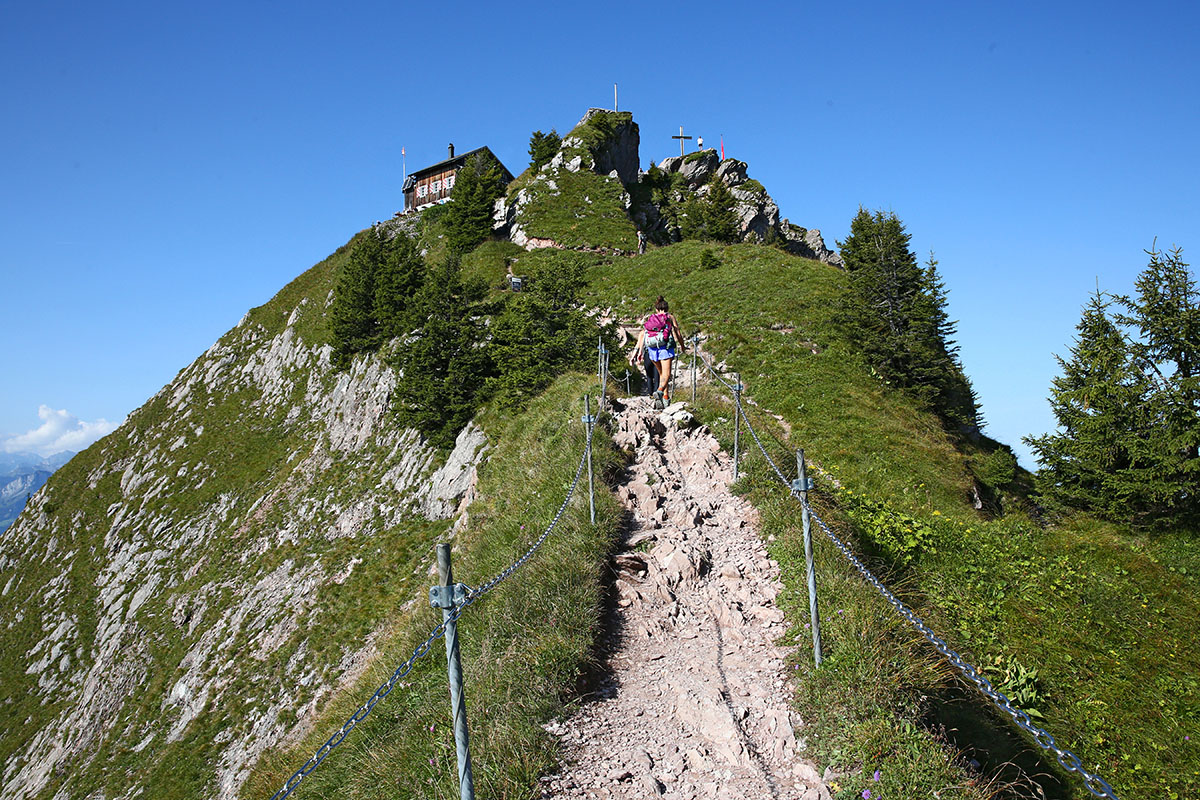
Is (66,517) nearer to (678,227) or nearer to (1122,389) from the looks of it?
(678,227)

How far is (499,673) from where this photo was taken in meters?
6.21

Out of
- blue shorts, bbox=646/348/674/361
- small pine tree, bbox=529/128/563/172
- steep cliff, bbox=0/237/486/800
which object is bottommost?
steep cliff, bbox=0/237/486/800

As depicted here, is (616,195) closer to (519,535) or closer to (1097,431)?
(1097,431)

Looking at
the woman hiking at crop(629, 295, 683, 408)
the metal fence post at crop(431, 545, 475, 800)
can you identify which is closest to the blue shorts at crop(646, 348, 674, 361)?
the woman hiking at crop(629, 295, 683, 408)

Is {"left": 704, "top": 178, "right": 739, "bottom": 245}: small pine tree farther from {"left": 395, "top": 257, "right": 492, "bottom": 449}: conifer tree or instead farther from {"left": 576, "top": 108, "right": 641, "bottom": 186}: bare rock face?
{"left": 395, "top": 257, "right": 492, "bottom": 449}: conifer tree

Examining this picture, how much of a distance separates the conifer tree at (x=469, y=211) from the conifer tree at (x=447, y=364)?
20.9 meters

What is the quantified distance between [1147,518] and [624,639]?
56.3 feet

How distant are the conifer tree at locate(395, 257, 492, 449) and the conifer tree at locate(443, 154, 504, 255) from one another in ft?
68.7

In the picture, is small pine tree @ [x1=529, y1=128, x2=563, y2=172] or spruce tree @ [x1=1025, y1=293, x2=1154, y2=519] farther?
small pine tree @ [x1=529, y1=128, x2=563, y2=172]

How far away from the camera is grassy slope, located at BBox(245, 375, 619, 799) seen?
17.1ft

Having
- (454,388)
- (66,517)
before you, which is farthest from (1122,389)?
(66,517)

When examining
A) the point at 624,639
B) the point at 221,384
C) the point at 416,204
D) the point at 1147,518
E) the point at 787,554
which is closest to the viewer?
the point at 624,639

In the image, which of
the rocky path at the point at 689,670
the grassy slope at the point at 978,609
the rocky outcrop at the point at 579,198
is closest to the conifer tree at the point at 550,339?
the grassy slope at the point at 978,609

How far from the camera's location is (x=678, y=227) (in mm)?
58906
